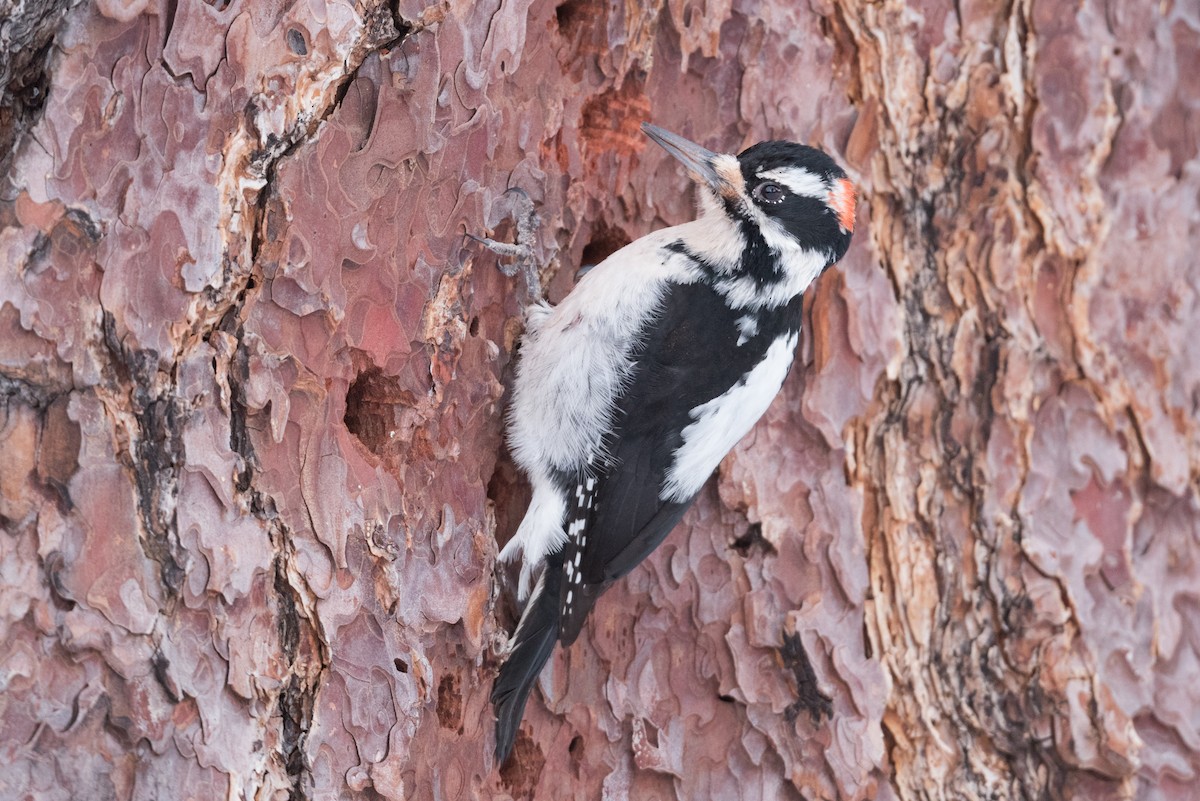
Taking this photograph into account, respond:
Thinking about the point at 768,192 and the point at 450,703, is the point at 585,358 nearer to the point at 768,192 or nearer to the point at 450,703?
the point at 768,192

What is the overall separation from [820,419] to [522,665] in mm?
844

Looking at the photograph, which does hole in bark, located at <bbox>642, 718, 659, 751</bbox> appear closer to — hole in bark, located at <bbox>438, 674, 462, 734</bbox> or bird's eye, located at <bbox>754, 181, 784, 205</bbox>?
hole in bark, located at <bbox>438, 674, 462, 734</bbox>

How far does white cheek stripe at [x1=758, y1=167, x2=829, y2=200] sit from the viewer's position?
2287mm

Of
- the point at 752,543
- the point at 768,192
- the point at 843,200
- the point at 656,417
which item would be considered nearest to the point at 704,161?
the point at 768,192

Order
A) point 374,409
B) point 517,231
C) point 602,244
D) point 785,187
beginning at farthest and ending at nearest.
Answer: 1. point 602,244
2. point 785,187
3. point 517,231
4. point 374,409

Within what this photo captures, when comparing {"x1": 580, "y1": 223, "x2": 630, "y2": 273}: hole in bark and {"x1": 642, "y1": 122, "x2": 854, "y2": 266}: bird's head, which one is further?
{"x1": 580, "y1": 223, "x2": 630, "y2": 273}: hole in bark

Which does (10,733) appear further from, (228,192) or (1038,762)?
(1038,762)

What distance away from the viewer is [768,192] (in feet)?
7.66

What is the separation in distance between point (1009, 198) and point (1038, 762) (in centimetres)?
126

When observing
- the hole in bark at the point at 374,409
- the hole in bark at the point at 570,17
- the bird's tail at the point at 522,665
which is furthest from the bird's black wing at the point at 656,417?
the hole in bark at the point at 570,17

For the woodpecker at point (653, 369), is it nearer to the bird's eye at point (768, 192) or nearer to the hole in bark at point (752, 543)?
the bird's eye at point (768, 192)

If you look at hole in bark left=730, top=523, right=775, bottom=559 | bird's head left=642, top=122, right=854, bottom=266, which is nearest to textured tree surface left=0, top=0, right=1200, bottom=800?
hole in bark left=730, top=523, right=775, bottom=559

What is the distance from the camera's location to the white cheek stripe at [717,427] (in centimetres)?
223

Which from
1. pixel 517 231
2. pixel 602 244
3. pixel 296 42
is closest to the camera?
pixel 296 42
